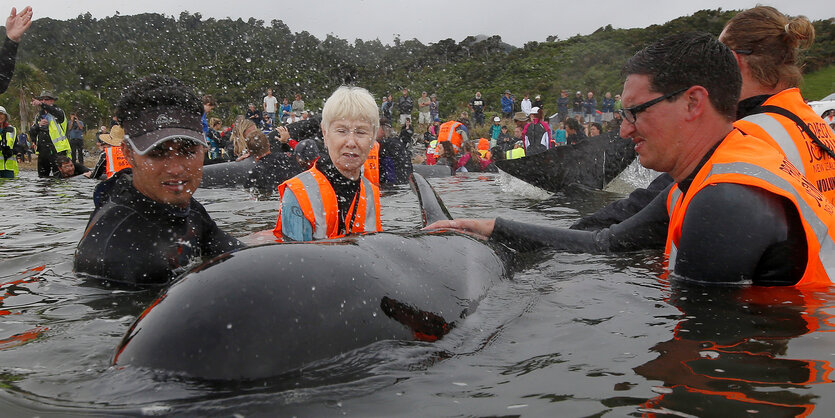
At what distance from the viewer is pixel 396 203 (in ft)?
31.2

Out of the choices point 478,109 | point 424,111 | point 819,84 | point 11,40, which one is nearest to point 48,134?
point 11,40

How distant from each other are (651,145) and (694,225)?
59cm

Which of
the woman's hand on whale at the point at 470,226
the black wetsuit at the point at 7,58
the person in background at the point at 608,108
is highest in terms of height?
the person in background at the point at 608,108

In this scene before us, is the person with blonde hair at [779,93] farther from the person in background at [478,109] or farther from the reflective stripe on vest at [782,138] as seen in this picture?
the person in background at [478,109]

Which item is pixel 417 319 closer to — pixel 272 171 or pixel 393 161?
pixel 393 161

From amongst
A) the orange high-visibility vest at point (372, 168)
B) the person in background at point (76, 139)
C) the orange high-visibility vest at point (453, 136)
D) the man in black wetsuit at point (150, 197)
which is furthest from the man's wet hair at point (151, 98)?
the person in background at point (76, 139)

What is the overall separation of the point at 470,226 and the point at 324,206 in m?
1.08

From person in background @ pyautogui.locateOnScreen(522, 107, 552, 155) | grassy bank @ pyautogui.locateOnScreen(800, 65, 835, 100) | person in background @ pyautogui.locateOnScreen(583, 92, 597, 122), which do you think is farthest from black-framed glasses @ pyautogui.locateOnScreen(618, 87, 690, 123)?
grassy bank @ pyautogui.locateOnScreen(800, 65, 835, 100)

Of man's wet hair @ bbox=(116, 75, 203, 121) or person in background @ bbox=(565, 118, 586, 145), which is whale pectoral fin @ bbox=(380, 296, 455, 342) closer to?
man's wet hair @ bbox=(116, 75, 203, 121)

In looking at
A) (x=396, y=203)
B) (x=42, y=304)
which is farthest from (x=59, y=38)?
(x=42, y=304)

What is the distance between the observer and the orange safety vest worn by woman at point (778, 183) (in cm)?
296

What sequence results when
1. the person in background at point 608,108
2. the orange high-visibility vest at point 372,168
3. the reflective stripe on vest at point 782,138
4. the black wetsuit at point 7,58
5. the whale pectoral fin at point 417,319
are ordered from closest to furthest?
the whale pectoral fin at point 417,319 → the reflective stripe on vest at point 782,138 → the black wetsuit at point 7,58 → the orange high-visibility vest at point 372,168 → the person in background at point 608,108

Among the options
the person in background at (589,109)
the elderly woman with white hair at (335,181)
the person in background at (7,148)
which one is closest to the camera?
the elderly woman with white hair at (335,181)

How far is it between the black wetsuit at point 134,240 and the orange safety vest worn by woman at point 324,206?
0.91 metres
